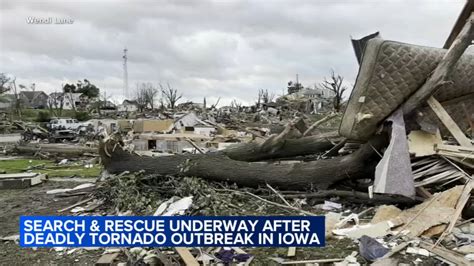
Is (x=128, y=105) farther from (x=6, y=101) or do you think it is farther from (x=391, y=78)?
(x=391, y=78)

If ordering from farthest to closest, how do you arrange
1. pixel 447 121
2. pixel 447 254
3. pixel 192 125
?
pixel 192 125, pixel 447 121, pixel 447 254

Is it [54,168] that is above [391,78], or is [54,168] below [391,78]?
below

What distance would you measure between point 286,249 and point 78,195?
3.95m

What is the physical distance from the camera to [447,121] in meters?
4.28

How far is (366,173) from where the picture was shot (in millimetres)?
4871

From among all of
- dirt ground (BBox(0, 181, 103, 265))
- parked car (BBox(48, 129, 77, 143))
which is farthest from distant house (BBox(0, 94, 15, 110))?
dirt ground (BBox(0, 181, 103, 265))

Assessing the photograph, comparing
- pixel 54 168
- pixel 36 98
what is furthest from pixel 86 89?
pixel 54 168

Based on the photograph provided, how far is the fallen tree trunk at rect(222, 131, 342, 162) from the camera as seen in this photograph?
5.85 meters

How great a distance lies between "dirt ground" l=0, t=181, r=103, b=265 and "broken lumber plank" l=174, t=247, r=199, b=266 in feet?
2.88

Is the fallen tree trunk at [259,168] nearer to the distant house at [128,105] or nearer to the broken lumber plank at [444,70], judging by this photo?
the broken lumber plank at [444,70]

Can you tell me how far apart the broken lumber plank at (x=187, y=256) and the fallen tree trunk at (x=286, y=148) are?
2.60 metres

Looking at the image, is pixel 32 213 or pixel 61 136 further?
pixel 61 136

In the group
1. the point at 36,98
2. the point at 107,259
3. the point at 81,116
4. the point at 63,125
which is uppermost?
the point at 36,98

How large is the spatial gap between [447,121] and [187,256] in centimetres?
318
